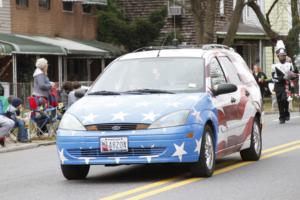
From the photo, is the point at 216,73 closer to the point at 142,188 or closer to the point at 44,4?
the point at 142,188

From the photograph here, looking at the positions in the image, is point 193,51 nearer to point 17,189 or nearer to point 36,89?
point 17,189

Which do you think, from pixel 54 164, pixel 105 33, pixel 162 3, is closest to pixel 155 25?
pixel 105 33

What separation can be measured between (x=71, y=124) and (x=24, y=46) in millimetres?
22166

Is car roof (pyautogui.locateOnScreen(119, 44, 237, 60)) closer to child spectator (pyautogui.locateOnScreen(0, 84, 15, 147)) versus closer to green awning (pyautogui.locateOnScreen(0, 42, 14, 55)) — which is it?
child spectator (pyautogui.locateOnScreen(0, 84, 15, 147))

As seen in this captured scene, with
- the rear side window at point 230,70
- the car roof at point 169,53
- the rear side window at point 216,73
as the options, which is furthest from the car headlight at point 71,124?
the rear side window at point 230,70

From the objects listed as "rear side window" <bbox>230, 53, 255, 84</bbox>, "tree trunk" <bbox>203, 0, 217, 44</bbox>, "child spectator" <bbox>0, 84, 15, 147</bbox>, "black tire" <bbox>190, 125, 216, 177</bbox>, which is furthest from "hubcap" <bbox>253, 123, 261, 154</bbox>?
"tree trunk" <bbox>203, 0, 217, 44</bbox>

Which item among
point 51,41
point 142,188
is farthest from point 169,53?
point 51,41

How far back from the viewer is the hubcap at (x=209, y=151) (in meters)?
11.8

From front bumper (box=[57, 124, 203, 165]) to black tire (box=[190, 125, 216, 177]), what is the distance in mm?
159

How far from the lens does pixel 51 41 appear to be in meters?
37.4

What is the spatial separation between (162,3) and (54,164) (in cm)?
3199

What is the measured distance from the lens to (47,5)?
3966 centimetres

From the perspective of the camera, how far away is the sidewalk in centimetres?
1883

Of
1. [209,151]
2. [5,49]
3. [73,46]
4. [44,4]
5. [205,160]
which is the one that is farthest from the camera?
[44,4]
